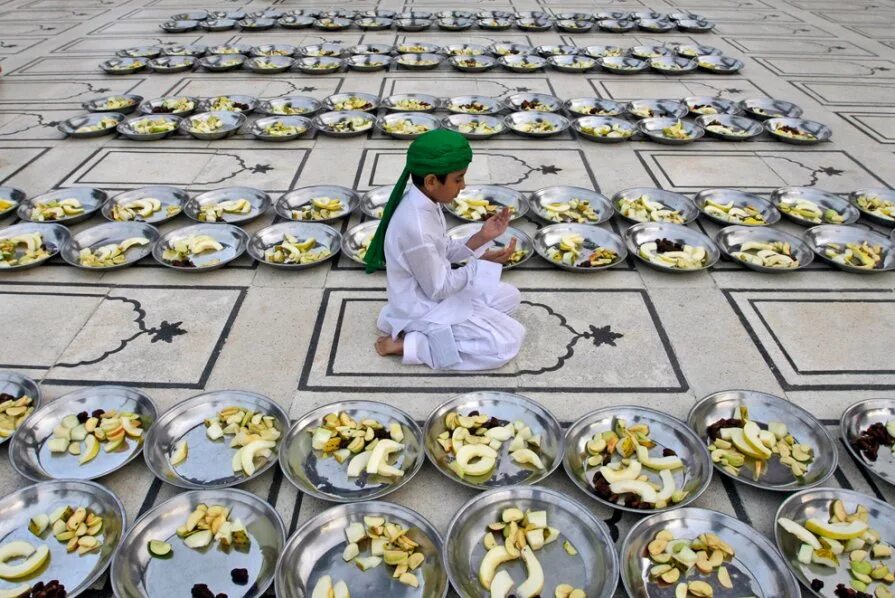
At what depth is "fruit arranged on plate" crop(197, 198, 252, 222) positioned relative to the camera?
2.51 meters

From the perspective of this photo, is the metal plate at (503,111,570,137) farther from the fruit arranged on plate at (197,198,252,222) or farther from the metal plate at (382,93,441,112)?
the fruit arranged on plate at (197,198,252,222)

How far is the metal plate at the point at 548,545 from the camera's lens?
1.26m

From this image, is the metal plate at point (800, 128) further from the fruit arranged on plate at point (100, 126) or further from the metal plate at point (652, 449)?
the fruit arranged on plate at point (100, 126)

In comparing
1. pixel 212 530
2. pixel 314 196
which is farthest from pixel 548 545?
pixel 314 196

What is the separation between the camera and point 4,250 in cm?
231

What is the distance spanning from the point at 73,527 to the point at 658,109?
3368mm

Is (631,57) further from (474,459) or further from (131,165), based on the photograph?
(474,459)

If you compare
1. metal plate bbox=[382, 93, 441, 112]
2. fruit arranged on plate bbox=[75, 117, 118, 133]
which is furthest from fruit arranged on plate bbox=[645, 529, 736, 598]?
fruit arranged on plate bbox=[75, 117, 118, 133]

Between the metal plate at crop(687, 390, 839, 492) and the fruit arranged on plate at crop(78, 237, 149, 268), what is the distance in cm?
198

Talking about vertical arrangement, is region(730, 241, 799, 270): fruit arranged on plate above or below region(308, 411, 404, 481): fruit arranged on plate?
below

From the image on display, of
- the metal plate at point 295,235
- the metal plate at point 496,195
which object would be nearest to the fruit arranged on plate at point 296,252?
the metal plate at point 295,235

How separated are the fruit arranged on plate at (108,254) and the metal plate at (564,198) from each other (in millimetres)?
1529

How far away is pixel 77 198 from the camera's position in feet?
8.73

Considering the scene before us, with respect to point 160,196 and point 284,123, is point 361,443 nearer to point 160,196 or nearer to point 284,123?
point 160,196
